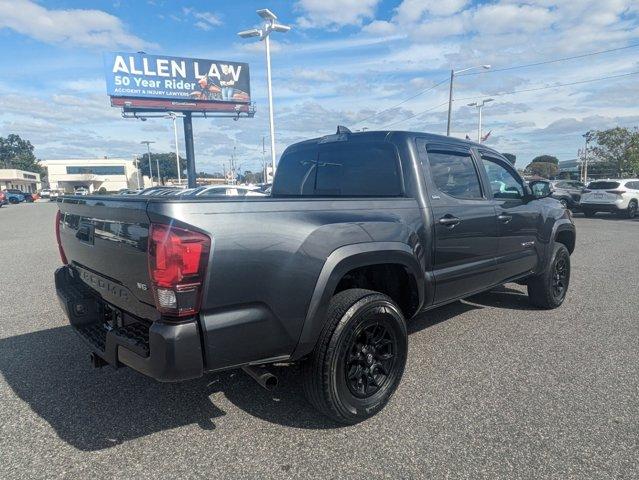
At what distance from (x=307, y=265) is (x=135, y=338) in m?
1.02

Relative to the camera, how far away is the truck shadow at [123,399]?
9.12 ft

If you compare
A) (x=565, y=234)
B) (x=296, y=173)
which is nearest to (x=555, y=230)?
(x=565, y=234)

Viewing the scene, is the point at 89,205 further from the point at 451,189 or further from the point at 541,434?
the point at 541,434

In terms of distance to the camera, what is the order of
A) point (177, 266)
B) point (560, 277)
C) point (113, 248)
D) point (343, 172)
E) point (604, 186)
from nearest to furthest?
1. point (177, 266)
2. point (113, 248)
3. point (343, 172)
4. point (560, 277)
5. point (604, 186)

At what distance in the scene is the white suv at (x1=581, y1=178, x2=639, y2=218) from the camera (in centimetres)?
1744

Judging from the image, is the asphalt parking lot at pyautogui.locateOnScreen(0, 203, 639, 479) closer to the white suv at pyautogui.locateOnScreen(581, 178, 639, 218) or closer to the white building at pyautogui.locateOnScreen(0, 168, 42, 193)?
the white suv at pyautogui.locateOnScreen(581, 178, 639, 218)

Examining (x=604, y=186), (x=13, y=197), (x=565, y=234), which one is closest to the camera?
(x=565, y=234)

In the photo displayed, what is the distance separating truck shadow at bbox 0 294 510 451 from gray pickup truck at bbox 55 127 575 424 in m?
0.41

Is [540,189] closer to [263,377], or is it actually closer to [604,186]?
[263,377]

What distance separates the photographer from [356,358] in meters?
2.85

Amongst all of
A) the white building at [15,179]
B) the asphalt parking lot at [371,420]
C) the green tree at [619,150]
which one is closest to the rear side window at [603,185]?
the asphalt parking lot at [371,420]

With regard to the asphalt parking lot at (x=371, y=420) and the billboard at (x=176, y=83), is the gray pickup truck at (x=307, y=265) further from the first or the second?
the billboard at (x=176, y=83)

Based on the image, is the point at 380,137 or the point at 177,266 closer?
the point at 177,266

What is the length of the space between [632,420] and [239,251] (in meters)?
2.68
